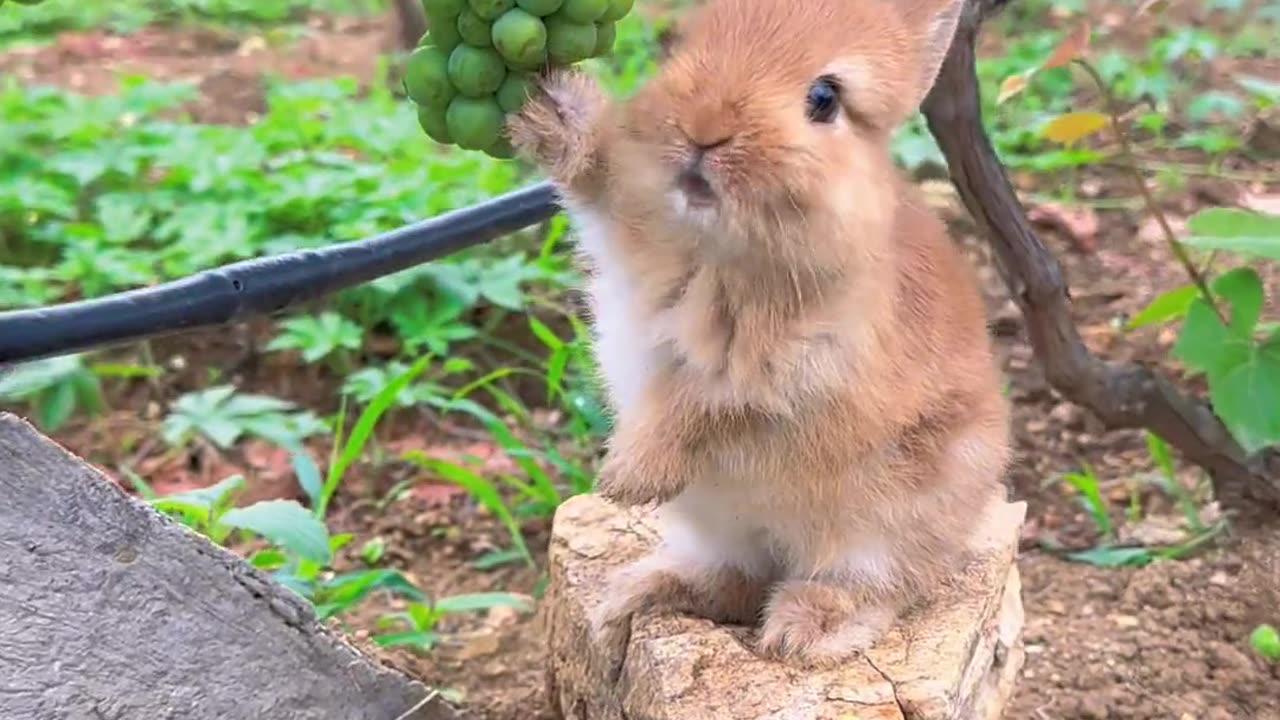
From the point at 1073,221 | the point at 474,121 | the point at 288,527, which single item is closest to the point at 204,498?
the point at 288,527

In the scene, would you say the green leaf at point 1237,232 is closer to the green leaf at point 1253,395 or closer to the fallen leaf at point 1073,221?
the green leaf at point 1253,395

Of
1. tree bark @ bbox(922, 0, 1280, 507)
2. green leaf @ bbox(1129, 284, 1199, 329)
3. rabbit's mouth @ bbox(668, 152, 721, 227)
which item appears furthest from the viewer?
green leaf @ bbox(1129, 284, 1199, 329)

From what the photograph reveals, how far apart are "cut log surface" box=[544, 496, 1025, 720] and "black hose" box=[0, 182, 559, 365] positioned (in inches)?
18.4

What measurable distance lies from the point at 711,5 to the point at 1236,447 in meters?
1.63

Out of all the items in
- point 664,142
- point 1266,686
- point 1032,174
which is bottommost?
point 1032,174

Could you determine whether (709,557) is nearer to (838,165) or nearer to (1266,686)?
(838,165)

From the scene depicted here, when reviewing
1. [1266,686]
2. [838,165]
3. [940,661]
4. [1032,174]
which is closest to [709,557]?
[940,661]

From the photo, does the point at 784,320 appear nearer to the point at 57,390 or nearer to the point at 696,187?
the point at 696,187

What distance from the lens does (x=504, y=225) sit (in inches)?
71.8

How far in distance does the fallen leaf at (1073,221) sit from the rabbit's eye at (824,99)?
2.97 metres

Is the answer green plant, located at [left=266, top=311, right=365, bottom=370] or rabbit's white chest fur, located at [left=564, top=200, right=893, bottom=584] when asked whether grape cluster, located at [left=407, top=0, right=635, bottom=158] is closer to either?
rabbit's white chest fur, located at [left=564, top=200, right=893, bottom=584]

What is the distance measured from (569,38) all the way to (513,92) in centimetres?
10

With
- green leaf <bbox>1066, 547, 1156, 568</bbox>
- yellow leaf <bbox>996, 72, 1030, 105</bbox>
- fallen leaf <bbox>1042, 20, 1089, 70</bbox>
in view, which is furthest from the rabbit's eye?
green leaf <bbox>1066, 547, 1156, 568</bbox>

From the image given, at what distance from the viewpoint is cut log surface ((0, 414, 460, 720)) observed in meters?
1.37
